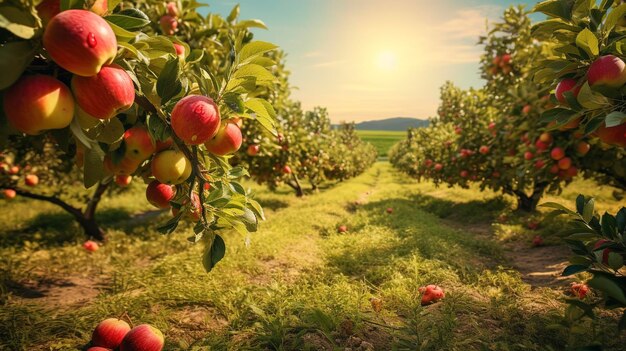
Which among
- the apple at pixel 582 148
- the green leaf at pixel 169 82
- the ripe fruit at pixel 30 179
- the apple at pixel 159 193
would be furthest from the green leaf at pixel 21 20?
the ripe fruit at pixel 30 179

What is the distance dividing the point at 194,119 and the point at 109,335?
Result: 1496 mm

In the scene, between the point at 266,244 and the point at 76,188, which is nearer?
the point at 266,244

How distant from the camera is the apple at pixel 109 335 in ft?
6.17

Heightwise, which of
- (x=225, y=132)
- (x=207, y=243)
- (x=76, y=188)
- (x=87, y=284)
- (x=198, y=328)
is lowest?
(x=76, y=188)

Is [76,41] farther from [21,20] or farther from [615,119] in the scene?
[615,119]

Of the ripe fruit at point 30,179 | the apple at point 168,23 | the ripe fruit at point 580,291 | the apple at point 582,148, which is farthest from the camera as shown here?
the ripe fruit at point 30,179

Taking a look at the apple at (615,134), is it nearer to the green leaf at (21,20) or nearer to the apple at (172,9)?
the green leaf at (21,20)

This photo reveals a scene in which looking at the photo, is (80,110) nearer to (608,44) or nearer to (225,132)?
(225,132)

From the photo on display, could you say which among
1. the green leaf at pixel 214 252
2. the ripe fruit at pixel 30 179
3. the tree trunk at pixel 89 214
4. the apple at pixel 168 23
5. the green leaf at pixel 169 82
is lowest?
the tree trunk at pixel 89 214

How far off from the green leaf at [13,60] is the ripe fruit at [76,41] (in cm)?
6

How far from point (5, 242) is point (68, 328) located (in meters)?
5.73

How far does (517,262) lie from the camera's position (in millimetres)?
4777

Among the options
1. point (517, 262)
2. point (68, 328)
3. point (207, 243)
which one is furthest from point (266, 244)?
point (517, 262)

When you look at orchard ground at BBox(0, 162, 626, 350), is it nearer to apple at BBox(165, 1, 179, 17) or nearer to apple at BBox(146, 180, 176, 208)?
apple at BBox(146, 180, 176, 208)
